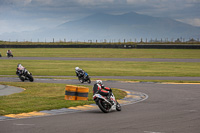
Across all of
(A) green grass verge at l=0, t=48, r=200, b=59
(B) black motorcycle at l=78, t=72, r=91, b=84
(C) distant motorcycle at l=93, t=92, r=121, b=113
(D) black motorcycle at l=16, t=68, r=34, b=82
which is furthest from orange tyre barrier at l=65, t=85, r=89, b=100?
(A) green grass verge at l=0, t=48, r=200, b=59

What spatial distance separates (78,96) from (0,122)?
757 centimetres

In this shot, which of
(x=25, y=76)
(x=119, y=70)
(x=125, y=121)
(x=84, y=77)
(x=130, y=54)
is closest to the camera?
(x=125, y=121)

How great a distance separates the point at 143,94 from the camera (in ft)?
81.3

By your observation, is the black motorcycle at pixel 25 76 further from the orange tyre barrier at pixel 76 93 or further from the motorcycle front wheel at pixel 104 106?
the motorcycle front wheel at pixel 104 106

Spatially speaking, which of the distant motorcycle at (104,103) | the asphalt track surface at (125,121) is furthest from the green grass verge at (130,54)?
the distant motorcycle at (104,103)

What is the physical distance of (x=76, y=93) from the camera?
845 inches

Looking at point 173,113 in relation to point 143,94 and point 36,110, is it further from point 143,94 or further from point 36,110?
point 143,94

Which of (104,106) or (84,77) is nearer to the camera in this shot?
(104,106)

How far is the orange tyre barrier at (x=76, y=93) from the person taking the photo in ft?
70.0

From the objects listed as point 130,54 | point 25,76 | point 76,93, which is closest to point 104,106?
point 76,93

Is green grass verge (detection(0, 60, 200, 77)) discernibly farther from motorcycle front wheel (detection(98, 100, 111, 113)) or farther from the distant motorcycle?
motorcycle front wheel (detection(98, 100, 111, 113))

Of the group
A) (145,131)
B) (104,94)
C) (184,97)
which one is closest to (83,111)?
(104,94)

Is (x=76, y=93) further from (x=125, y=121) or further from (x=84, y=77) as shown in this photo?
(x=84, y=77)

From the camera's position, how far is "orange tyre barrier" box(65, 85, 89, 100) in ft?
70.0
